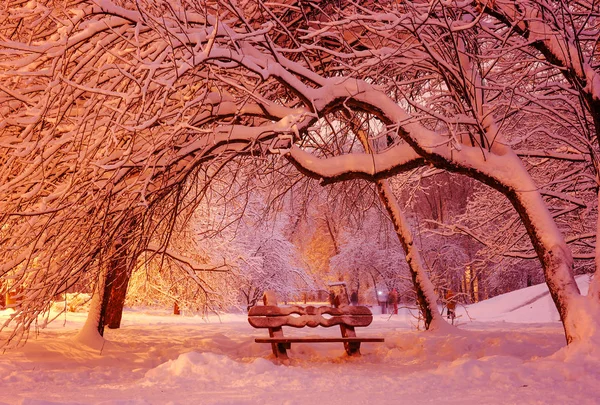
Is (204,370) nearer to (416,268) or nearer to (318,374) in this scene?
(318,374)

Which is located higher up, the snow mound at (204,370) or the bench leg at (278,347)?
the bench leg at (278,347)

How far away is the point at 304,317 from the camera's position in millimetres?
9445

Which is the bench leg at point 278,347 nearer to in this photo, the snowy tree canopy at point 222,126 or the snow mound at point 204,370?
the snow mound at point 204,370

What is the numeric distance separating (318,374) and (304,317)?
221cm

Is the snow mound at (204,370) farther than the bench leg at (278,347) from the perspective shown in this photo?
No

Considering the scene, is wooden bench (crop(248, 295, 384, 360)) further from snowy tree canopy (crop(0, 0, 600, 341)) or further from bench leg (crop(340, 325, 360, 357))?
snowy tree canopy (crop(0, 0, 600, 341))

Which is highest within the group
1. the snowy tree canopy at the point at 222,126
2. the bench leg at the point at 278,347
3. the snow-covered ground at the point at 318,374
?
the snowy tree canopy at the point at 222,126

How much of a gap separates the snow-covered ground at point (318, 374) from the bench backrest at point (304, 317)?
53 cm

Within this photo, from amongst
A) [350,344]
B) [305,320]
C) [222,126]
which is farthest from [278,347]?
[222,126]

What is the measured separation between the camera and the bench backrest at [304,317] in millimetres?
9289

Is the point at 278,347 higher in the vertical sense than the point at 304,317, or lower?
lower

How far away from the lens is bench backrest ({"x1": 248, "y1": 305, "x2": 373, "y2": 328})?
929 cm

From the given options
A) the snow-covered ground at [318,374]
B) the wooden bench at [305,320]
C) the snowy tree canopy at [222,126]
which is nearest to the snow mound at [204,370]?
the snow-covered ground at [318,374]

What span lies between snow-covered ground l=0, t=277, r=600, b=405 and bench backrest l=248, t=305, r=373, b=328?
0.53m
